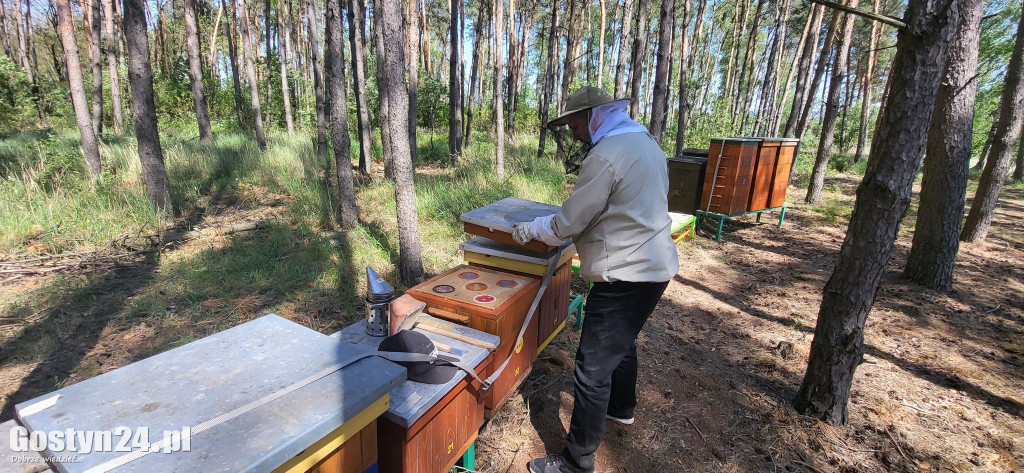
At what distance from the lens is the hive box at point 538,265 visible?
2814 mm

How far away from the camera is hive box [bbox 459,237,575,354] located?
2.81 m

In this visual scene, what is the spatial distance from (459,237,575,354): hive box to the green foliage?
19310mm

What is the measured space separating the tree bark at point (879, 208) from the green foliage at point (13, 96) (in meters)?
21.4

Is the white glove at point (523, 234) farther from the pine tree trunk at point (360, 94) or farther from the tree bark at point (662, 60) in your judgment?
the pine tree trunk at point (360, 94)

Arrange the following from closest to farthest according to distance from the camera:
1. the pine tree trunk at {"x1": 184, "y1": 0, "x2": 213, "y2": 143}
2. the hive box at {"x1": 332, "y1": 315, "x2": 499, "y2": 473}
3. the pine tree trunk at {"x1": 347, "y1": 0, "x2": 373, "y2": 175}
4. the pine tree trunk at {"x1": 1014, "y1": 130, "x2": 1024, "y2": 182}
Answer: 1. the hive box at {"x1": 332, "y1": 315, "x2": 499, "y2": 473}
2. the pine tree trunk at {"x1": 347, "y1": 0, "x2": 373, "y2": 175}
3. the pine tree trunk at {"x1": 184, "y1": 0, "x2": 213, "y2": 143}
4. the pine tree trunk at {"x1": 1014, "y1": 130, "x2": 1024, "y2": 182}

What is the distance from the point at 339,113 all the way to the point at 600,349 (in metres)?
5.23

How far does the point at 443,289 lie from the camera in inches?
101

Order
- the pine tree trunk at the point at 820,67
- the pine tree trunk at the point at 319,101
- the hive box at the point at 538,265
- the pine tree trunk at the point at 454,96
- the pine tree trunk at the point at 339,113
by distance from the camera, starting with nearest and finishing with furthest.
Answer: the hive box at the point at 538,265, the pine tree trunk at the point at 339,113, the pine tree trunk at the point at 319,101, the pine tree trunk at the point at 820,67, the pine tree trunk at the point at 454,96

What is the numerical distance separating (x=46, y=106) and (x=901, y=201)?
24.2 metres

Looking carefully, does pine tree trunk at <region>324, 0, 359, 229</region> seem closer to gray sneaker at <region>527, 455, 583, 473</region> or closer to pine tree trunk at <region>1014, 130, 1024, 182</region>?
gray sneaker at <region>527, 455, 583, 473</region>

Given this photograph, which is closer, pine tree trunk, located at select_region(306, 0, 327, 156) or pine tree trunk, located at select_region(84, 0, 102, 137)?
pine tree trunk, located at select_region(306, 0, 327, 156)

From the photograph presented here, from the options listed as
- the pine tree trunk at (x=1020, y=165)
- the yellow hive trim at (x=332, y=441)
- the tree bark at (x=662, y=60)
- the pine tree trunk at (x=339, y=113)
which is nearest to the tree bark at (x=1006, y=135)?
the tree bark at (x=662, y=60)

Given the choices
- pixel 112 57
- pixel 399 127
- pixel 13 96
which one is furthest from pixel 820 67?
pixel 13 96

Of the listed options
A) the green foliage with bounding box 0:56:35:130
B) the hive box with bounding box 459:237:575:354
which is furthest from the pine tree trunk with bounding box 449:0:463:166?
the green foliage with bounding box 0:56:35:130
